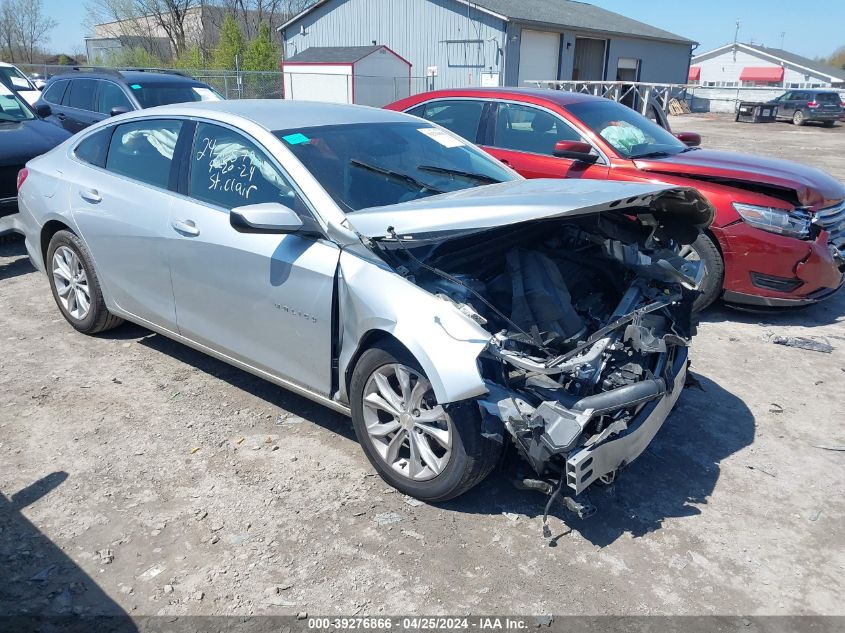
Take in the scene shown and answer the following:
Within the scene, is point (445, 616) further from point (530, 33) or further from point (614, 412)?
point (530, 33)

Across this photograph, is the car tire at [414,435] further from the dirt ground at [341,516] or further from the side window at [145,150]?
the side window at [145,150]

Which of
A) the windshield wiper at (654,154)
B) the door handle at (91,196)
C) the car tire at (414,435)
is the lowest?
the car tire at (414,435)

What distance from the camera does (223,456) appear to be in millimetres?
3855

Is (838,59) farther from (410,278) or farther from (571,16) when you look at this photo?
(410,278)

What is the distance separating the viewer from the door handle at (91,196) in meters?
4.75

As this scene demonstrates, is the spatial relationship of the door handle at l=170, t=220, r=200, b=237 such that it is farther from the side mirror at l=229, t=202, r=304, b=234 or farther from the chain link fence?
the chain link fence

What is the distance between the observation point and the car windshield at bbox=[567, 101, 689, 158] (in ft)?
21.2

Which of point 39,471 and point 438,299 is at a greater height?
point 438,299

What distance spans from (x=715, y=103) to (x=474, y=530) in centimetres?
4900

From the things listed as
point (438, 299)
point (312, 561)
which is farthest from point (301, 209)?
point (312, 561)

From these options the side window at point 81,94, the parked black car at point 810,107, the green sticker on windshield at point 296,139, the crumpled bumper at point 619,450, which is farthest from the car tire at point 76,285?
the parked black car at point 810,107

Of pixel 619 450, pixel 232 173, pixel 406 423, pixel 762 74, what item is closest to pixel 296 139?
pixel 232 173

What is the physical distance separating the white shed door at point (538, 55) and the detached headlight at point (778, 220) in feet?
83.7

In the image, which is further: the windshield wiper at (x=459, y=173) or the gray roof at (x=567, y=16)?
Answer: the gray roof at (x=567, y=16)
